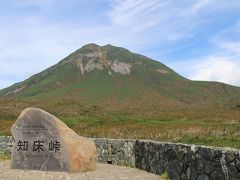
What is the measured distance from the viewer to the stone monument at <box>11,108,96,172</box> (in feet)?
53.0

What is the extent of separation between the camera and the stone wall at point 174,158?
10.0m

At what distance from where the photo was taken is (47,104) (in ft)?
230

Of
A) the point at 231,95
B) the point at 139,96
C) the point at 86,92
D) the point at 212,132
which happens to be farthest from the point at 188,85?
the point at 212,132

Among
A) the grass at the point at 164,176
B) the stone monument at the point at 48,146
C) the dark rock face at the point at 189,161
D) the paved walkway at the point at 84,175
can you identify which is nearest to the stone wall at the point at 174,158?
the dark rock face at the point at 189,161

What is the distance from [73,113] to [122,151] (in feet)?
145

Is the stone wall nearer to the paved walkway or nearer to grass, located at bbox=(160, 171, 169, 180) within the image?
grass, located at bbox=(160, 171, 169, 180)

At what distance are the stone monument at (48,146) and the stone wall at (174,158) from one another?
1930 mm

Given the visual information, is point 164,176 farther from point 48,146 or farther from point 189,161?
point 48,146

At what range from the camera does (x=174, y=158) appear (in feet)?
43.5

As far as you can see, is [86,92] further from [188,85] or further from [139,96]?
[188,85]

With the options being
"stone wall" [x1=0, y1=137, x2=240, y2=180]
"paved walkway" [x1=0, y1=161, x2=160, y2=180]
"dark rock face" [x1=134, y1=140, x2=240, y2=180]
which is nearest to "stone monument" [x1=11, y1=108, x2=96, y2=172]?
"paved walkway" [x1=0, y1=161, x2=160, y2=180]

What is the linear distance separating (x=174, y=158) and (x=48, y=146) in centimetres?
533

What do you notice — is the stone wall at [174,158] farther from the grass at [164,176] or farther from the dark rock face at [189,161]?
the grass at [164,176]

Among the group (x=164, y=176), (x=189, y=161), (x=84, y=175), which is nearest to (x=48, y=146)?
(x=84, y=175)
